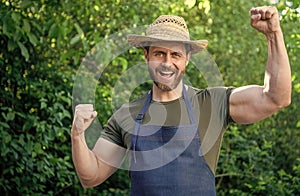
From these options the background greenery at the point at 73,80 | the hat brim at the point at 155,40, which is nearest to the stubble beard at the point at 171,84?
the hat brim at the point at 155,40

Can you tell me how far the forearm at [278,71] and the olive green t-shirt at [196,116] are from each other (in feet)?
0.92

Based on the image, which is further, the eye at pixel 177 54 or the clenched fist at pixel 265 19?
the eye at pixel 177 54

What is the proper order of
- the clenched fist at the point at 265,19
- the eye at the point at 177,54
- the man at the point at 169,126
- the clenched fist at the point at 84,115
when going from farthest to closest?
the eye at the point at 177,54 < the man at the point at 169,126 < the clenched fist at the point at 84,115 < the clenched fist at the point at 265,19

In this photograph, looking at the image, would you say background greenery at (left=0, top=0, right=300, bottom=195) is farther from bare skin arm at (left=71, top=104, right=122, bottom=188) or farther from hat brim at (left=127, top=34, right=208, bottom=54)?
bare skin arm at (left=71, top=104, right=122, bottom=188)

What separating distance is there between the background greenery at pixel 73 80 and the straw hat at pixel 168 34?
1512 millimetres

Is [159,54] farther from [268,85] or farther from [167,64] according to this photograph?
[268,85]

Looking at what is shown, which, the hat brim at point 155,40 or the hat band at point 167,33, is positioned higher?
the hat band at point 167,33

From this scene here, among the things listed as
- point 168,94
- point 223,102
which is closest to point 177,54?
point 168,94

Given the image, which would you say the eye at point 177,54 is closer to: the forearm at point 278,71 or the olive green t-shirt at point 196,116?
the olive green t-shirt at point 196,116

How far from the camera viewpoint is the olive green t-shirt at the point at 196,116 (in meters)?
2.83

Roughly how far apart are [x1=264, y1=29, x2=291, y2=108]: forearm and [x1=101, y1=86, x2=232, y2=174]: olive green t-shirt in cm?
28

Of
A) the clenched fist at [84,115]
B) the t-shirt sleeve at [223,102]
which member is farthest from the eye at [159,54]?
the clenched fist at [84,115]

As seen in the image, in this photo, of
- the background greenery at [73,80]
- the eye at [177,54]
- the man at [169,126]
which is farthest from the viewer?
the background greenery at [73,80]

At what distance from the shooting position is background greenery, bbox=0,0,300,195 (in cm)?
531
